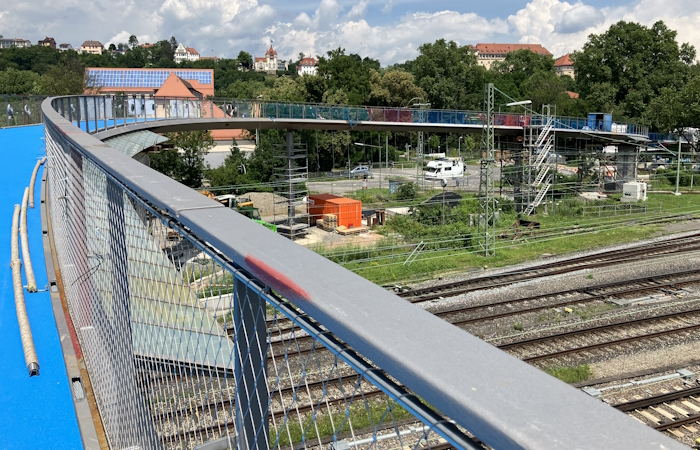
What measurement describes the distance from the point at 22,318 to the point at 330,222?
25209mm

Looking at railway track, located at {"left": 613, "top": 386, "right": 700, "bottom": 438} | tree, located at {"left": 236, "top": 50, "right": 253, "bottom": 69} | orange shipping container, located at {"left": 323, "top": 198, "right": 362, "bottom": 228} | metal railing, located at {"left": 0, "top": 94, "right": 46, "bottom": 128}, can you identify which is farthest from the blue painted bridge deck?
tree, located at {"left": 236, "top": 50, "right": 253, "bottom": 69}

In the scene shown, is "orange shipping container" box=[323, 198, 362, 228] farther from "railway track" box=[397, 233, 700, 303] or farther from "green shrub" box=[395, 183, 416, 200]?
"railway track" box=[397, 233, 700, 303]

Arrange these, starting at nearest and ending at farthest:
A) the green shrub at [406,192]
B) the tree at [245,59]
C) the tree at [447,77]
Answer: the green shrub at [406,192], the tree at [447,77], the tree at [245,59]

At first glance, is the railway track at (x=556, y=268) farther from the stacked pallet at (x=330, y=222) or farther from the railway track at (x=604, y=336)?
the stacked pallet at (x=330, y=222)

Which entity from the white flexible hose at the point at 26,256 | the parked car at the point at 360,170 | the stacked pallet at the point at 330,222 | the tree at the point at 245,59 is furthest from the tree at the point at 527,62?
the tree at the point at 245,59

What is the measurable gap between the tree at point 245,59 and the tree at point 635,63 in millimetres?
127074

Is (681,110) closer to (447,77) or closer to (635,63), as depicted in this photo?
(635,63)

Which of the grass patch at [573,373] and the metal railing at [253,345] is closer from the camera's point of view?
the metal railing at [253,345]

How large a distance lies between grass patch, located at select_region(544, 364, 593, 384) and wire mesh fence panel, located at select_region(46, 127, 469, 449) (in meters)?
8.21

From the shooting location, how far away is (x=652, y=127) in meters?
53.4

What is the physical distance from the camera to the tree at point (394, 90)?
5509 cm

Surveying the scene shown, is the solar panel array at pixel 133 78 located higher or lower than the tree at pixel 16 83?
higher

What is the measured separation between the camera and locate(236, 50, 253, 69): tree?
171587 mm

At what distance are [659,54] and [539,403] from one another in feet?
205
